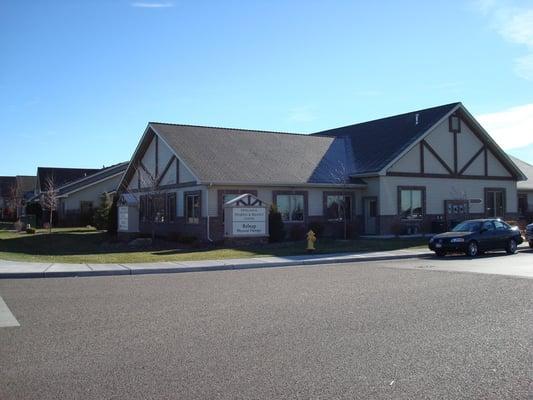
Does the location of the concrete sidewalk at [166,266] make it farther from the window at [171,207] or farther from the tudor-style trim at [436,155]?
the tudor-style trim at [436,155]

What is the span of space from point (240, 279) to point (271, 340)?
761 centimetres

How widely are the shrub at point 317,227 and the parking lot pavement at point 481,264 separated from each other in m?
8.66

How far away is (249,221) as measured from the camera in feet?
91.5

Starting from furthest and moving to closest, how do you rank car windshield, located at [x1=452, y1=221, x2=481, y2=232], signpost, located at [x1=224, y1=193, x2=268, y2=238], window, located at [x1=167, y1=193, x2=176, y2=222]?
window, located at [x1=167, y1=193, x2=176, y2=222] < signpost, located at [x1=224, y1=193, x2=268, y2=238] < car windshield, located at [x1=452, y1=221, x2=481, y2=232]

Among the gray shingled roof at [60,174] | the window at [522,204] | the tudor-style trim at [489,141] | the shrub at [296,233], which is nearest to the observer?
the shrub at [296,233]

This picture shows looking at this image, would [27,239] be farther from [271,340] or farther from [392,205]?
[271,340]

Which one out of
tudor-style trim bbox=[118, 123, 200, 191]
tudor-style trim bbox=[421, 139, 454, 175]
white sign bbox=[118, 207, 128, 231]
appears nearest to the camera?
tudor-style trim bbox=[118, 123, 200, 191]

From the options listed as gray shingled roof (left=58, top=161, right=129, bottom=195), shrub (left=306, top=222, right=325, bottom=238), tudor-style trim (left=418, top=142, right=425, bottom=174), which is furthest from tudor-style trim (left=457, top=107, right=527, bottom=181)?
gray shingled roof (left=58, top=161, right=129, bottom=195)

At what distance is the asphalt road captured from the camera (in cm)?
611

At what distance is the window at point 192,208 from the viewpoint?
30227 millimetres

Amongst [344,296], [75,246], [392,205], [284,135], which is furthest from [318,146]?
[344,296]

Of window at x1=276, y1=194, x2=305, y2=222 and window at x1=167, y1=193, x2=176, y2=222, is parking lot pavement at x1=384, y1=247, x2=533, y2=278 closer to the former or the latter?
window at x1=276, y1=194, x2=305, y2=222

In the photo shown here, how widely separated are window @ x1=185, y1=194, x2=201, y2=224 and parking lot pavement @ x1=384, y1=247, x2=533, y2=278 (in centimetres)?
1214

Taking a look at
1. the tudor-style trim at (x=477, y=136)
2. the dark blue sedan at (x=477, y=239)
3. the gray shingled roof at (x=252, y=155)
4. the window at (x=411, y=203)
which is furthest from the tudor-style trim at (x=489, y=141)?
the dark blue sedan at (x=477, y=239)
